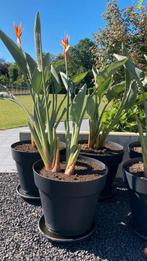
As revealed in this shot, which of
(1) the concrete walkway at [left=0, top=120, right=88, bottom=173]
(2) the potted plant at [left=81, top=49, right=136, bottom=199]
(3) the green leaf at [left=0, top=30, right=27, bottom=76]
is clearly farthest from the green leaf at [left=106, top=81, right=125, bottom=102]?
(1) the concrete walkway at [left=0, top=120, right=88, bottom=173]

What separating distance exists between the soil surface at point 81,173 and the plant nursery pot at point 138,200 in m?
0.21

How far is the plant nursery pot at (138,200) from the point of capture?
1654mm

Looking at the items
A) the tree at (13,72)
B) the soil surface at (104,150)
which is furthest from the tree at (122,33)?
the tree at (13,72)

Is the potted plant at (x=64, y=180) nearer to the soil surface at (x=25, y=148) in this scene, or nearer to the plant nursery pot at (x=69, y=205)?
the plant nursery pot at (x=69, y=205)

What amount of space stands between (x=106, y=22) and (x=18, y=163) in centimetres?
340

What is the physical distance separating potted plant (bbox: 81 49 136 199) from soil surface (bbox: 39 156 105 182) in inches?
9.7

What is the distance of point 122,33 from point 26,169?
282cm

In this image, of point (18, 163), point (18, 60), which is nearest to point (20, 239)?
point (18, 163)

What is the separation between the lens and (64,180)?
1633 millimetres

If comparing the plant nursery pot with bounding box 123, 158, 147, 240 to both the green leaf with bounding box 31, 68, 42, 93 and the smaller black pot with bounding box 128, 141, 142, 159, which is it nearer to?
the smaller black pot with bounding box 128, 141, 142, 159

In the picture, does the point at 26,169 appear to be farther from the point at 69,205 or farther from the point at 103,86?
the point at 103,86

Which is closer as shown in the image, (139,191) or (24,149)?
(139,191)

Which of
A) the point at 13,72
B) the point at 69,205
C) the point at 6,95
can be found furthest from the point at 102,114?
the point at 13,72

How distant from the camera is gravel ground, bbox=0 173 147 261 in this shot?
1.59 metres
